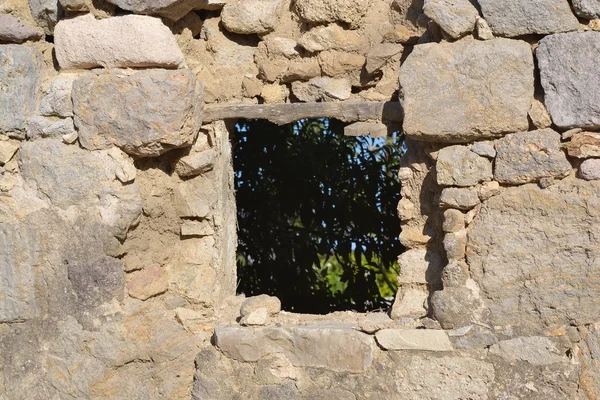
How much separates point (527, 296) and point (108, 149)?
1868 mm

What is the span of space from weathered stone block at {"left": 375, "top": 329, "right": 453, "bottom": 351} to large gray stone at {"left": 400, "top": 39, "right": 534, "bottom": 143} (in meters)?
0.79

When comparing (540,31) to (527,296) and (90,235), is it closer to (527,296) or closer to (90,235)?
(527,296)

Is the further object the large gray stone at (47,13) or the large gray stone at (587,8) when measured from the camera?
the large gray stone at (47,13)

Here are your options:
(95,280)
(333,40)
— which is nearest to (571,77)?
(333,40)

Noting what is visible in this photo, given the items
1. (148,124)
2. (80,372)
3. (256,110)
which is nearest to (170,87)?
(148,124)

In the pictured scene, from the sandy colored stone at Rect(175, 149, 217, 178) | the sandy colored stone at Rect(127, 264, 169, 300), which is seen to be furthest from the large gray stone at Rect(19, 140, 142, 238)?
the sandy colored stone at Rect(175, 149, 217, 178)

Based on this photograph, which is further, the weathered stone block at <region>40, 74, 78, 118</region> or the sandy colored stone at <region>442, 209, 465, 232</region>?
the weathered stone block at <region>40, 74, 78, 118</region>

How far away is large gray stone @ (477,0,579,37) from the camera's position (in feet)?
10.5

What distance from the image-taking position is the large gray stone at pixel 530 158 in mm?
3229

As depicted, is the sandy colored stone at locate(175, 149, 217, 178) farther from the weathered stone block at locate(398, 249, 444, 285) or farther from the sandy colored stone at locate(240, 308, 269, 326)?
the weathered stone block at locate(398, 249, 444, 285)

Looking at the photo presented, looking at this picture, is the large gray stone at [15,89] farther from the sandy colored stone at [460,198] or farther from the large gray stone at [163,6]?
the sandy colored stone at [460,198]

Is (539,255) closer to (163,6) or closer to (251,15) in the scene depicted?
(251,15)

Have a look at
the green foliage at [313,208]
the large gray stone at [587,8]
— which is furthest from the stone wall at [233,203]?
the green foliage at [313,208]

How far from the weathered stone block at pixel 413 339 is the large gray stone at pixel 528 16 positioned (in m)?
1.23
